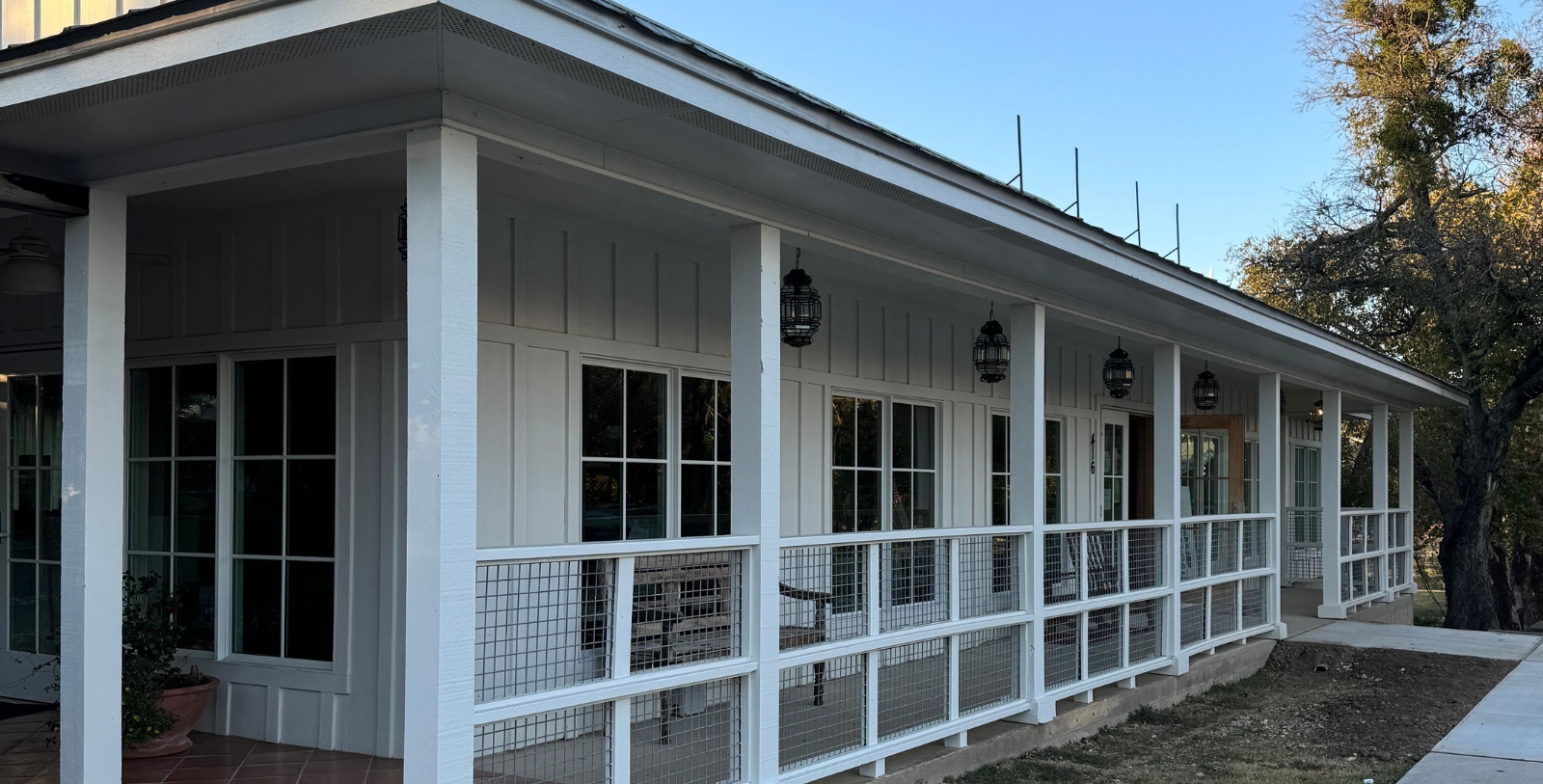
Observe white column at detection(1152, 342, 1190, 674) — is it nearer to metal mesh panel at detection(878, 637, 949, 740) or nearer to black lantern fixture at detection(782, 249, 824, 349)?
metal mesh panel at detection(878, 637, 949, 740)

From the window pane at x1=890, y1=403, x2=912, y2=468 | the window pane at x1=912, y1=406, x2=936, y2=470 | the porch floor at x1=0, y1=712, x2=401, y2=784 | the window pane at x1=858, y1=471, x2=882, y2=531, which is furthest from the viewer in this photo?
the window pane at x1=912, y1=406, x2=936, y2=470

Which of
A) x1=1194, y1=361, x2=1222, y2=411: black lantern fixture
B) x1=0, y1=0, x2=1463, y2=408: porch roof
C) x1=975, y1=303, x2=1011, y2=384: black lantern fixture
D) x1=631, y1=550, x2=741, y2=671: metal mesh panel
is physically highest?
x1=0, y1=0, x2=1463, y2=408: porch roof

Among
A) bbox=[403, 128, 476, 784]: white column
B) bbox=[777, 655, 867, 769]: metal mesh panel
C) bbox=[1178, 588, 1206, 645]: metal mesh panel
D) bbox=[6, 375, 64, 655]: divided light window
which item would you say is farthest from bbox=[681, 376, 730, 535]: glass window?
bbox=[1178, 588, 1206, 645]: metal mesh panel

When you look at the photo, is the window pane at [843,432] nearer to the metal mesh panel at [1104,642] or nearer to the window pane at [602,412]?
the metal mesh panel at [1104,642]

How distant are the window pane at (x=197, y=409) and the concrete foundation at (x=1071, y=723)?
3441 mm

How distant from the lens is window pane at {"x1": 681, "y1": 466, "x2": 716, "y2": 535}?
676 cm

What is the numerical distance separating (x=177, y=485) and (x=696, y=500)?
265 centimetres

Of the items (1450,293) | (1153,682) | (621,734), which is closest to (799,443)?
(1153,682)

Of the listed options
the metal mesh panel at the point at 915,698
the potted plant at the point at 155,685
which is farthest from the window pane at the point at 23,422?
the metal mesh panel at the point at 915,698

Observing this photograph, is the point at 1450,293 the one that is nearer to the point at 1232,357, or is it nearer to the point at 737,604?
the point at 1232,357

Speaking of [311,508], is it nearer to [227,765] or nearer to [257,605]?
[257,605]

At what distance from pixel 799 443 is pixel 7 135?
4.88 meters

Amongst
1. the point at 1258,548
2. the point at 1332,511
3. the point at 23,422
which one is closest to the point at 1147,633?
the point at 1258,548

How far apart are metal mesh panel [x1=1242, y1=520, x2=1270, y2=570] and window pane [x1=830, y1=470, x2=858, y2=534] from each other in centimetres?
373
